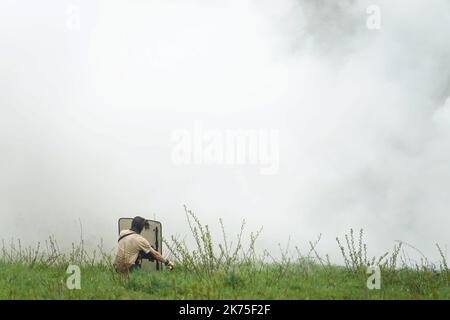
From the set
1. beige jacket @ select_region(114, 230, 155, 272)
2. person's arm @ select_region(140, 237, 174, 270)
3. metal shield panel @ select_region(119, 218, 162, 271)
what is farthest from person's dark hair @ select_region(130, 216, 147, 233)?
metal shield panel @ select_region(119, 218, 162, 271)

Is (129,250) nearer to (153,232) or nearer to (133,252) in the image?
(133,252)

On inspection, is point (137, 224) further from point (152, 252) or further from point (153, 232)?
point (153, 232)

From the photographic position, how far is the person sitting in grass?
41.7ft

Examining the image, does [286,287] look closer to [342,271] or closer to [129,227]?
[342,271]

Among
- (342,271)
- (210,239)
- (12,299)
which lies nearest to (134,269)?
(210,239)

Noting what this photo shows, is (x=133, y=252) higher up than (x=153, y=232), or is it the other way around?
(x=153, y=232)

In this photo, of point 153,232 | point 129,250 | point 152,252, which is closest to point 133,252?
point 129,250

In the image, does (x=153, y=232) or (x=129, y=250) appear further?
(x=153, y=232)

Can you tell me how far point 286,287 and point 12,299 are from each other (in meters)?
4.99

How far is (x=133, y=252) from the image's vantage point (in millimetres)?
12773

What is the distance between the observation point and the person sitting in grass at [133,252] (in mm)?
12695

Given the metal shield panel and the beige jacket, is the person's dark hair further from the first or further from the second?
the metal shield panel

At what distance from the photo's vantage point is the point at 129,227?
14008 mm
